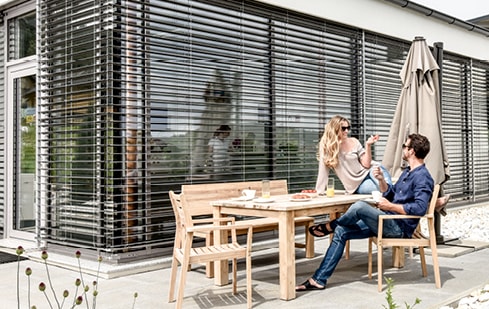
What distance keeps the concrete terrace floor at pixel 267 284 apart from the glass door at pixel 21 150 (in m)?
0.92

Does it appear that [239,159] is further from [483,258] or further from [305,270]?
[483,258]

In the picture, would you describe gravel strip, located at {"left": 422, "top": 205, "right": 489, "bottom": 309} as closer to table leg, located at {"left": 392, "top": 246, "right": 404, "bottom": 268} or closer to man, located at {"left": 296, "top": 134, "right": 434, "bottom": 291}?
man, located at {"left": 296, "top": 134, "right": 434, "bottom": 291}

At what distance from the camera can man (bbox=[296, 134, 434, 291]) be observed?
166 inches

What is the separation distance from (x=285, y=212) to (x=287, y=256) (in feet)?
1.10

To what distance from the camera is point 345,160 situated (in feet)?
16.3

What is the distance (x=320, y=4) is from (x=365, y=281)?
3.99 m

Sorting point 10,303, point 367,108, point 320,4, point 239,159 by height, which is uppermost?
point 320,4

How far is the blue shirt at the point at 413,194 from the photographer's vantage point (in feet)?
13.8

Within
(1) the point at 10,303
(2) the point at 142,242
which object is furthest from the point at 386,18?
(1) the point at 10,303

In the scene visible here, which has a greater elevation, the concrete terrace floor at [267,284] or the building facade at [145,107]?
the building facade at [145,107]

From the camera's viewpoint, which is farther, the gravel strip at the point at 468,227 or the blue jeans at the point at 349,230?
the blue jeans at the point at 349,230

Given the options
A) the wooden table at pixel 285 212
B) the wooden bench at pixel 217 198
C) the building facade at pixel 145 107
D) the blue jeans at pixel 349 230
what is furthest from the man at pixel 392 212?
the building facade at pixel 145 107

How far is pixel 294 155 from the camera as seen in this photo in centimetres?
681

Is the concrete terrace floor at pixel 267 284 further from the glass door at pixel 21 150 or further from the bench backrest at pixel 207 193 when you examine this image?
the glass door at pixel 21 150
